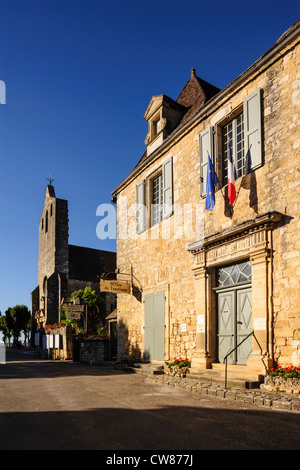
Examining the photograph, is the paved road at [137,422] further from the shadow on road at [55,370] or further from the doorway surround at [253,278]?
the shadow on road at [55,370]

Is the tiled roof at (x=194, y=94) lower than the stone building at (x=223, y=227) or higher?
higher

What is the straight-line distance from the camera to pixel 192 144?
11000 mm

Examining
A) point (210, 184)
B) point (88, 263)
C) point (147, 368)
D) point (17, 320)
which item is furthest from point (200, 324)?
point (17, 320)

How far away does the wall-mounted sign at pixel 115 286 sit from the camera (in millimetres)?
12703

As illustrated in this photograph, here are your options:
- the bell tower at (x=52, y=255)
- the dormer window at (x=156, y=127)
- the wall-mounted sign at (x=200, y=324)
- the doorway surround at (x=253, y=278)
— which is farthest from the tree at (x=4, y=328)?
the doorway surround at (x=253, y=278)

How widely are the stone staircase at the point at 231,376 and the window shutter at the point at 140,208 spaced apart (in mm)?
5297

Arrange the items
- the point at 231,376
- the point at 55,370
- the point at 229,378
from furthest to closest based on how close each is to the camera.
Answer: the point at 55,370 < the point at 231,376 < the point at 229,378

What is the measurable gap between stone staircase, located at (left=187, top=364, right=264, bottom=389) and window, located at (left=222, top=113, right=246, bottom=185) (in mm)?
4268

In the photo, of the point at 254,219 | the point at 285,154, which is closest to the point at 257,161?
the point at 285,154

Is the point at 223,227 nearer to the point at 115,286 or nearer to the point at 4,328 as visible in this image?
the point at 115,286

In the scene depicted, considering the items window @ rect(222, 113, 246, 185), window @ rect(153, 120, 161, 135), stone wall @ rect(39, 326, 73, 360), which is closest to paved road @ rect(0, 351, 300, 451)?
window @ rect(222, 113, 246, 185)

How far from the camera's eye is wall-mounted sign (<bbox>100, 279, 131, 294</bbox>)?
41.7ft

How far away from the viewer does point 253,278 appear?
819 centimetres

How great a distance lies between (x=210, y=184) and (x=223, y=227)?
3.49 ft
